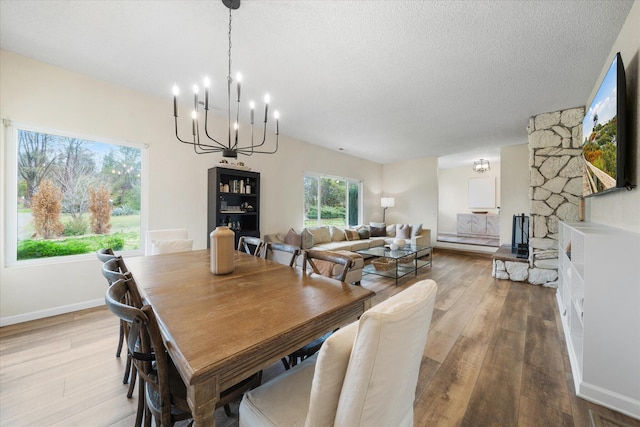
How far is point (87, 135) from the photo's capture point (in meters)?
2.92

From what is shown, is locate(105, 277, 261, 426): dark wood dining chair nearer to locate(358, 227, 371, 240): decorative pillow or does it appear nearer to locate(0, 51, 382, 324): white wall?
locate(0, 51, 382, 324): white wall

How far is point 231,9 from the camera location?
1837mm

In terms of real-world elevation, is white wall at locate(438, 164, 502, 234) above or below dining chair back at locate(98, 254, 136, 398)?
above

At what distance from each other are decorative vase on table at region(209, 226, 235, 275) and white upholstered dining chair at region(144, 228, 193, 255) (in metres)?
1.42

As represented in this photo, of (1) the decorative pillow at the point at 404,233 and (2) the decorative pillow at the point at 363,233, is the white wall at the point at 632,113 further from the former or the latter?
(2) the decorative pillow at the point at 363,233

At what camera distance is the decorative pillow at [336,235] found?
18.5 ft

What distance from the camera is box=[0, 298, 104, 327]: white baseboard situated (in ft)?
8.20

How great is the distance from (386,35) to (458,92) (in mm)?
1545

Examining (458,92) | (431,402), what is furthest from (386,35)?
(431,402)

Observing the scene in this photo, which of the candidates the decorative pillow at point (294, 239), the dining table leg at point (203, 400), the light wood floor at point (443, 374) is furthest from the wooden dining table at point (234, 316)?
the decorative pillow at point (294, 239)

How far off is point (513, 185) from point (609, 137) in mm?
3921

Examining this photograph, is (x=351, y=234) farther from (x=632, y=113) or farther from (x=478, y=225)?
(x=478, y=225)

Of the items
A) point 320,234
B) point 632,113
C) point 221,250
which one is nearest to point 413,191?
point 320,234

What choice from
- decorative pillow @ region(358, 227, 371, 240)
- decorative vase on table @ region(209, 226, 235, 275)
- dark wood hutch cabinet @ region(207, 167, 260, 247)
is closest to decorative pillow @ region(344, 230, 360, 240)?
decorative pillow @ region(358, 227, 371, 240)
